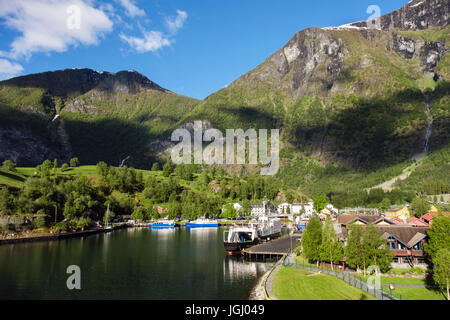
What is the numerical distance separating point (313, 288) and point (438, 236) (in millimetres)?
22363

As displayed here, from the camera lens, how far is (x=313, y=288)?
42.5m

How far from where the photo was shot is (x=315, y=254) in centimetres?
5909

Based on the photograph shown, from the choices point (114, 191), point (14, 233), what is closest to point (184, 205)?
point (114, 191)

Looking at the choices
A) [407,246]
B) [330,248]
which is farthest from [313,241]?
[407,246]

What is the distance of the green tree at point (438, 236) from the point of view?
4766 cm

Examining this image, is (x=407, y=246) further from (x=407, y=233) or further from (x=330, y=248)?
(x=330, y=248)

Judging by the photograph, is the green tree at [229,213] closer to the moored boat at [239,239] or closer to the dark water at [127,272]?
the moored boat at [239,239]

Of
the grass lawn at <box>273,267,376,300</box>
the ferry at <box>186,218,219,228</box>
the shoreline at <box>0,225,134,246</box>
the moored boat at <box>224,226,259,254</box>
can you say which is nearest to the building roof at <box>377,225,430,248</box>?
the grass lawn at <box>273,267,376,300</box>

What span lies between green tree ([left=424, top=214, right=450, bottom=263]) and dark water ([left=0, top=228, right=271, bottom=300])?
92.9 ft

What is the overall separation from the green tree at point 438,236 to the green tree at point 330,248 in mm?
13310

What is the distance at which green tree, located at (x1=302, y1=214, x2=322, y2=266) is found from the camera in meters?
59.3

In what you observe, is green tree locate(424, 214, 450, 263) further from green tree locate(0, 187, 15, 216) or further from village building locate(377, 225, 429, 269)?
green tree locate(0, 187, 15, 216)

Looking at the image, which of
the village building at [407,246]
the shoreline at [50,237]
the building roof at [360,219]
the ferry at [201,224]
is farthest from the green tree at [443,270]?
the ferry at [201,224]
